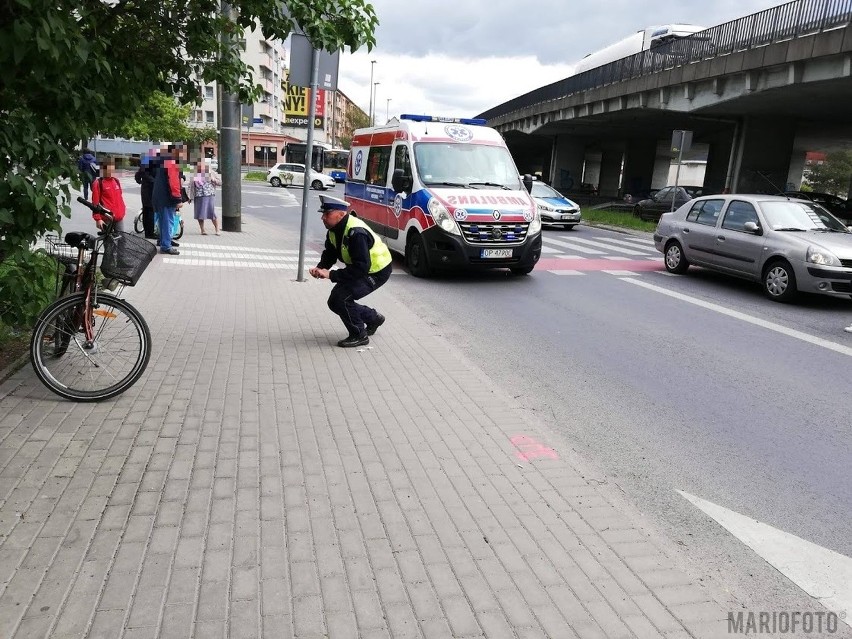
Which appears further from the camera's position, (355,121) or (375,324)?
(355,121)

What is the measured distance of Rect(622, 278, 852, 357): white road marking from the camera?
7.82 metres

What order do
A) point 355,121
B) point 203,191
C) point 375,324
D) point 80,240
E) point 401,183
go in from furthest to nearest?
point 355,121 < point 203,191 < point 401,183 < point 375,324 < point 80,240

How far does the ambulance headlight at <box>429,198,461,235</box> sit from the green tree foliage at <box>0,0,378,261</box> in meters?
5.11

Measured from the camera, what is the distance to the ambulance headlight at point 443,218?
10953 millimetres

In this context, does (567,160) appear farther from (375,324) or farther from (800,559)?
(800,559)

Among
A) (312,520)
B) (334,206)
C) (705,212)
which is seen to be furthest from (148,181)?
(312,520)

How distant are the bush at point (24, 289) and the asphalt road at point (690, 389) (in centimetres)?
378

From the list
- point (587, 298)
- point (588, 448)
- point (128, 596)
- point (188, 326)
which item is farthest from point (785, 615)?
point (587, 298)

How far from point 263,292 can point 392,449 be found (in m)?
5.70

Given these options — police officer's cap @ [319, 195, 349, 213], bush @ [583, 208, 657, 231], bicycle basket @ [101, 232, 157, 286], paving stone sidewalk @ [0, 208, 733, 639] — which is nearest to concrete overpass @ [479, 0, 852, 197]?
bush @ [583, 208, 657, 231]

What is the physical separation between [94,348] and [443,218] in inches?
268

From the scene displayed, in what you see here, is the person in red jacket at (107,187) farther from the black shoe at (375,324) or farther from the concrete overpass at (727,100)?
the concrete overpass at (727,100)

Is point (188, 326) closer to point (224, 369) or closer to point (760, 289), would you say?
point (224, 369)

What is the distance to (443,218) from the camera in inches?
432
